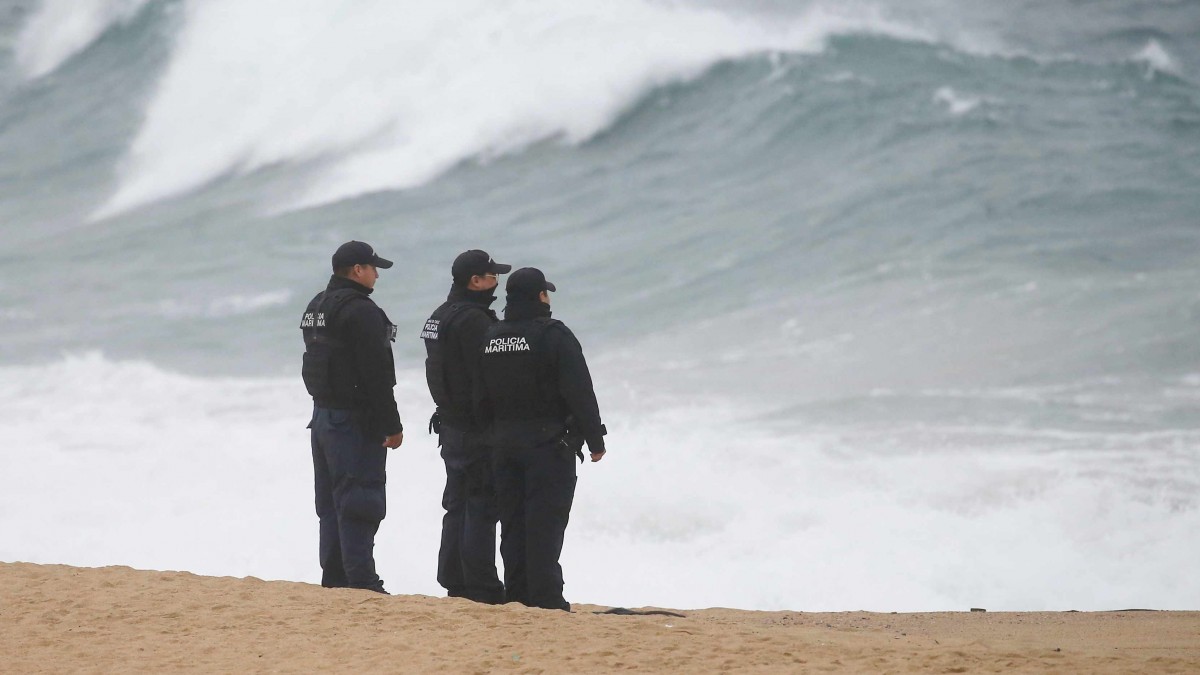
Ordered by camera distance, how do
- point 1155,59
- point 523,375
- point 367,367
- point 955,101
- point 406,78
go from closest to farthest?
point 523,375 < point 367,367 < point 955,101 < point 1155,59 < point 406,78

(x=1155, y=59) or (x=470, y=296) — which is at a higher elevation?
(x=1155, y=59)

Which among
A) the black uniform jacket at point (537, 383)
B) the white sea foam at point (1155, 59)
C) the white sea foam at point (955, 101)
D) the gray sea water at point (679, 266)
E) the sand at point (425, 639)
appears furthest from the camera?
the white sea foam at point (1155, 59)

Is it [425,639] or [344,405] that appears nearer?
[425,639]

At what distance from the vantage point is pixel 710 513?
34.2ft

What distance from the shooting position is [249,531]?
10.7 meters

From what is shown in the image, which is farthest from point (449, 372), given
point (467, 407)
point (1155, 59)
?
point (1155, 59)

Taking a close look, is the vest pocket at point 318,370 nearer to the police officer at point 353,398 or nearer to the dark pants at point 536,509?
the police officer at point 353,398

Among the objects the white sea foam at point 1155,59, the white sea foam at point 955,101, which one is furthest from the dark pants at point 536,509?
the white sea foam at point 1155,59

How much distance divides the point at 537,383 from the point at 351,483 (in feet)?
3.13

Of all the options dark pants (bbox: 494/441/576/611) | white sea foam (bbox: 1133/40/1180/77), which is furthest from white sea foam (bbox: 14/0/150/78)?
dark pants (bbox: 494/441/576/611)

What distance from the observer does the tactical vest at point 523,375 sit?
621 centimetres

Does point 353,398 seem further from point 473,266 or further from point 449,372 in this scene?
point 473,266

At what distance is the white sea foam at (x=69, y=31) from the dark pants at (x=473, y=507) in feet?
73.3

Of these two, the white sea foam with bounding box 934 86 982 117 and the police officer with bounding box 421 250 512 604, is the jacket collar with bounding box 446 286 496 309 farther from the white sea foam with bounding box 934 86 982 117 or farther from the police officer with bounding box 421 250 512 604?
the white sea foam with bounding box 934 86 982 117
